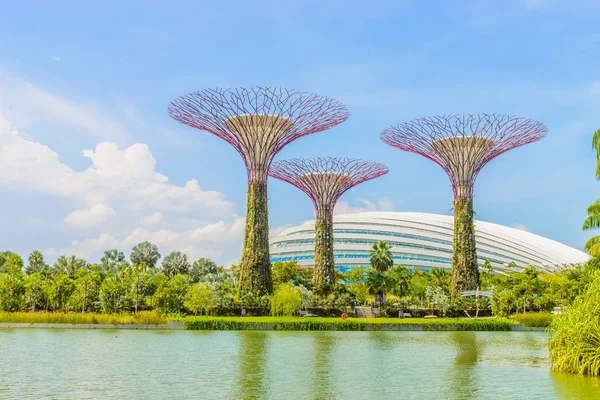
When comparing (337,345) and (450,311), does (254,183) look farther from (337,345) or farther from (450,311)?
(337,345)

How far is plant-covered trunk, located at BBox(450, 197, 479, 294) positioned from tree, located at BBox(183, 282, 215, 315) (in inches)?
928

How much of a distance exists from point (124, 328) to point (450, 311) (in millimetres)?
27748

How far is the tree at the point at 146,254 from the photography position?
321 feet

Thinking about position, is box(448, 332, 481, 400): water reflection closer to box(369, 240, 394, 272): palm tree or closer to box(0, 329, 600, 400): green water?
box(0, 329, 600, 400): green water

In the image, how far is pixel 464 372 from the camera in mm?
18422

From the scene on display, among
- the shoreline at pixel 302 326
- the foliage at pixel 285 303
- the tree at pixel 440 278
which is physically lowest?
the shoreline at pixel 302 326

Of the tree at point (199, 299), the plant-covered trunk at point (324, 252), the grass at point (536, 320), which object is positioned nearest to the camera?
the grass at point (536, 320)

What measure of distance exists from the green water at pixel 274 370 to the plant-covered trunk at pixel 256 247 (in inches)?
884

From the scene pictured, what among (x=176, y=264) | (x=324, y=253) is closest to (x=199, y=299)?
(x=324, y=253)

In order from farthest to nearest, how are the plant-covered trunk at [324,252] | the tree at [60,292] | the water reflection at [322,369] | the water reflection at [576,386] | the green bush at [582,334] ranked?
the plant-covered trunk at [324,252] < the tree at [60,292] < the green bush at [582,334] < the water reflection at [322,369] < the water reflection at [576,386]

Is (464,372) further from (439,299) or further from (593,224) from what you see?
(439,299)

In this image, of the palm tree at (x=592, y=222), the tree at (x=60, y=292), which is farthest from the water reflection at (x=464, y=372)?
the tree at (x=60, y=292)

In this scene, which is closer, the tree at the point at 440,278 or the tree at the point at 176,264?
the tree at the point at 440,278

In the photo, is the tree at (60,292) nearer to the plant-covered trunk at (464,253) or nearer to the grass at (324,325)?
the grass at (324,325)
